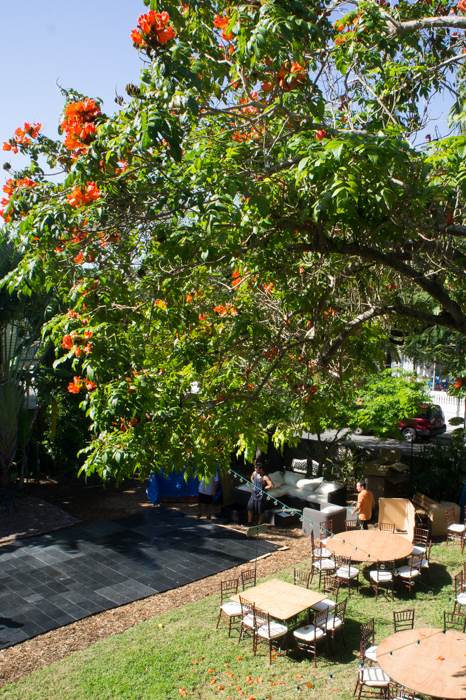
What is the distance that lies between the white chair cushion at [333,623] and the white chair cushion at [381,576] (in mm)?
1567

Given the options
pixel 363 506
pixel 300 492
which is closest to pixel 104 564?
pixel 300 492

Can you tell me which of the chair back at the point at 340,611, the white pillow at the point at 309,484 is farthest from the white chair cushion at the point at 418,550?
the white pillow at the point at 309,484

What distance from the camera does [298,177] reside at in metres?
5.10

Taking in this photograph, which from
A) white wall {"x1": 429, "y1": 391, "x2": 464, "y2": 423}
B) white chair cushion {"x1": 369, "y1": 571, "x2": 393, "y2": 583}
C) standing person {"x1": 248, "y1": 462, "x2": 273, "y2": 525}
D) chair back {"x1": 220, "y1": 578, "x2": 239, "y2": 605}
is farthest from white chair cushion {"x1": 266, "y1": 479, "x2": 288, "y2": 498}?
white wall {"x1": 429, "y1": 391, "x2": 464, "y2": 423}

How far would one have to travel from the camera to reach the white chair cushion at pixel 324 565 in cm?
978

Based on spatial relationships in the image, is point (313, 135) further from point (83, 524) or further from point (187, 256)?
point (83, 524)

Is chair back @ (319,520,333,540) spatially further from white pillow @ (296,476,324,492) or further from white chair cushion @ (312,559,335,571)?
white pillow @ (296,476,324,492)

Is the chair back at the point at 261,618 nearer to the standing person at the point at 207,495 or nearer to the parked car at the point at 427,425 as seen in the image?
the standing person at the point at 207,495

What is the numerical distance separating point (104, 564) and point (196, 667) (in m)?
3.90

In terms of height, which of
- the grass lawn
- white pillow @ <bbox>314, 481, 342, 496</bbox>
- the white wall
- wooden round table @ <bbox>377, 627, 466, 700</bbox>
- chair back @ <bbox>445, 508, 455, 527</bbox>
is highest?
the white wall

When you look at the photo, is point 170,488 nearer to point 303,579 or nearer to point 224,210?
point 303,579

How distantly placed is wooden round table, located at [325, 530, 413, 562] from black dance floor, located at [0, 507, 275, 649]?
5.95 ft

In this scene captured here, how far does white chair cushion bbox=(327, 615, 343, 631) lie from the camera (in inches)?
308

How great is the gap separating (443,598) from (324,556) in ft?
6.85
